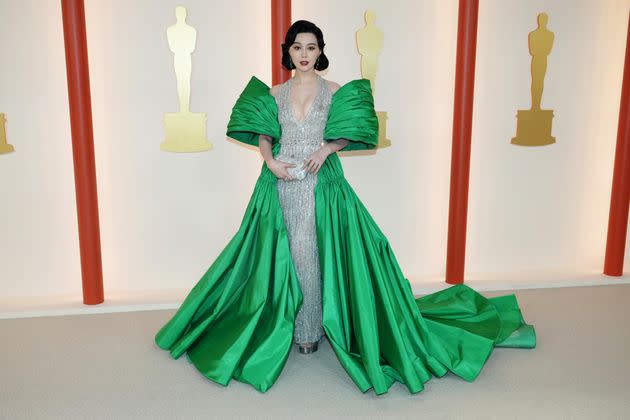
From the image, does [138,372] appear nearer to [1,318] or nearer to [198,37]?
[1,318]

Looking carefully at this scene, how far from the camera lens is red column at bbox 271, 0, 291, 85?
3.64m

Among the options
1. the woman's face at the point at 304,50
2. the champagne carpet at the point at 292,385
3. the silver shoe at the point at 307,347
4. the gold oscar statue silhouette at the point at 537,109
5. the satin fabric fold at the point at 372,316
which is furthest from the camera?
the gold oscar statue silhouette at the point at 537,109

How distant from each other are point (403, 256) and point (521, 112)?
4.00ft

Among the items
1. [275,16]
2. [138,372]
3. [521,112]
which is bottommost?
[138,372]

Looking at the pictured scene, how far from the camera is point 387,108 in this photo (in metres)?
4.10

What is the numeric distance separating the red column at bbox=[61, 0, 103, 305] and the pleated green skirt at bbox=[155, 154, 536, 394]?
0.82 meters

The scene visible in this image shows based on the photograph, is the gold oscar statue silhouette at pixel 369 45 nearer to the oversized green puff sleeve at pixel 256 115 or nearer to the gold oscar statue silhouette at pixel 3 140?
the oversized green puff sleeve at pixel 256 115

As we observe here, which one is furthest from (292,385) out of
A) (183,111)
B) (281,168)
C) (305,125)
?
(183,111)

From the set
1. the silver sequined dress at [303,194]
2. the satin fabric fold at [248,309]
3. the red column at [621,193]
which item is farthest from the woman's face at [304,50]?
the red column at [621,193]

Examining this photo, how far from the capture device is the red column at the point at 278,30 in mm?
3641

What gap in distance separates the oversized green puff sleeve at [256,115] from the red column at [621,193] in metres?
2.45

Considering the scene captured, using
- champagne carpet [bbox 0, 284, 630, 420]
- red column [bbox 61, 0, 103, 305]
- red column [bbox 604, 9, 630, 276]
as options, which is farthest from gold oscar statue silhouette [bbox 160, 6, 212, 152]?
red column [bbox 604, 9, 630, 276]

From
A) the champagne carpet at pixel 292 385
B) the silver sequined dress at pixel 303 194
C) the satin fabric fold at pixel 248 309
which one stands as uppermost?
the silver sequined dress at pixel 303 194

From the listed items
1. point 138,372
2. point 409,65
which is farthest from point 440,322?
point 409,65
